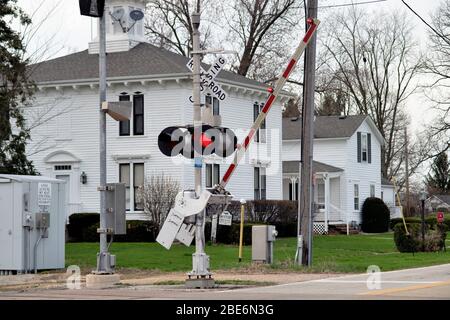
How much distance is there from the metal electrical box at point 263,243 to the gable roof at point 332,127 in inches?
1301

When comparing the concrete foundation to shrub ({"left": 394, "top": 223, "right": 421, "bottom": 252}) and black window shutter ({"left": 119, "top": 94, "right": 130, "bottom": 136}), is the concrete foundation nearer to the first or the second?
shrub ({"left": 394, "top": 223, "right": 421, "bottom": 252})

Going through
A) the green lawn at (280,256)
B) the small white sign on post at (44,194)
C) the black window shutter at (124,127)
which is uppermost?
the black window shutter at (124,127)

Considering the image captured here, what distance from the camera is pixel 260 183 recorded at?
47.0 metres

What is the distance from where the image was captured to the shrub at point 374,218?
5731 cm

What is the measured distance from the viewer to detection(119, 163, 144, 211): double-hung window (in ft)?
138

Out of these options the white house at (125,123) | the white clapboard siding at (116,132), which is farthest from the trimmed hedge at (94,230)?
the white clapboard siding at (116,132)

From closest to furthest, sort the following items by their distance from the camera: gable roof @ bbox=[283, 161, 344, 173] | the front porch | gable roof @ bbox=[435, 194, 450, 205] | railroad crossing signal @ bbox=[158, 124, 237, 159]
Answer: railroad crossing signal @ bbox=[158, 124, 237, 159]
the front porch
gable roof @ bbox=[283, 161, 344, 173]
gable roof @ bbox=[435, 194, 450, 205]

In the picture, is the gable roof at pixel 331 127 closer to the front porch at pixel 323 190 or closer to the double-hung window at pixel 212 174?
the front porch at pixel 323 190

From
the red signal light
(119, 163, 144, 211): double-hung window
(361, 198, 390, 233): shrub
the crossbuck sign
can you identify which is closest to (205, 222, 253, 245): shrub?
(119, 163, 144, 211): double-hung window

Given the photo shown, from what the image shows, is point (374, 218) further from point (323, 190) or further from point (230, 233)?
point (230, 233)

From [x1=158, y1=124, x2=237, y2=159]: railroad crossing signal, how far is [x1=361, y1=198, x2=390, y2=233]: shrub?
132 ft

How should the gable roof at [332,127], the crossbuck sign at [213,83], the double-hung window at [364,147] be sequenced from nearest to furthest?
the crossbuck sign at [213,83] → the gable roof at [332,127] → the double-hung window at [364,147]
